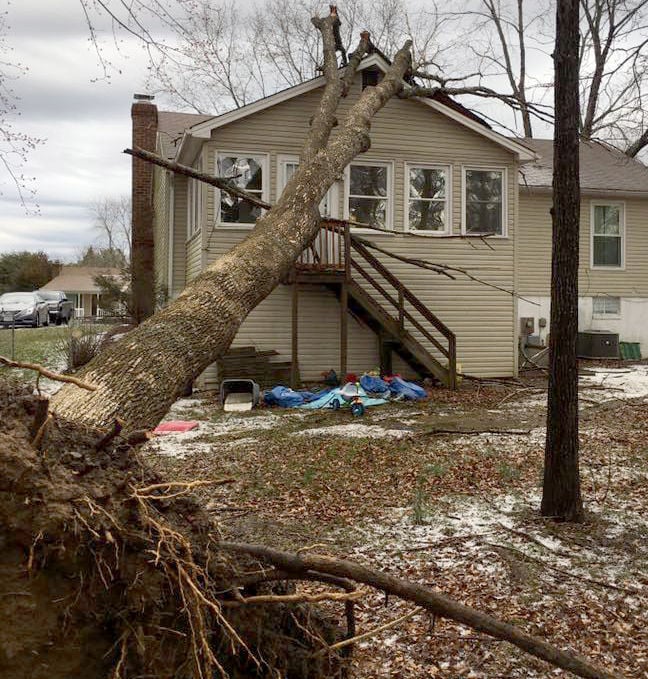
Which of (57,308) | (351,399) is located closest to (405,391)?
(351,399)

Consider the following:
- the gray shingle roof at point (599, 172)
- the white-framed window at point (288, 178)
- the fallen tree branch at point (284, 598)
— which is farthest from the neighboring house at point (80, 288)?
the fallen tree branch at point (284, 598)

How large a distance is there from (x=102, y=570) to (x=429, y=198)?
12.8m

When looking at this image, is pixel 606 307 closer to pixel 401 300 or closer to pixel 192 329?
pixel 401 300

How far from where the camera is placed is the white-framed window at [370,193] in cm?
1331

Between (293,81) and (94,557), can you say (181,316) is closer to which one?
(94,557)

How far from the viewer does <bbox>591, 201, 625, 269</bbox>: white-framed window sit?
18.3 meters

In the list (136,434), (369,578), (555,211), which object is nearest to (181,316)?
(136,434)

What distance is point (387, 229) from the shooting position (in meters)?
12.7

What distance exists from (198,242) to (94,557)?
11928 millimetres

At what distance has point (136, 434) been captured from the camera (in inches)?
79.7

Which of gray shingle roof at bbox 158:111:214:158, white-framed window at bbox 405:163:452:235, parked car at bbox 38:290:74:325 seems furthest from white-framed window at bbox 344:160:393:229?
parked car at bbox 38:290:74:325

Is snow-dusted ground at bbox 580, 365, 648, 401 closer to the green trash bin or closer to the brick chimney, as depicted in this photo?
the green trash bin

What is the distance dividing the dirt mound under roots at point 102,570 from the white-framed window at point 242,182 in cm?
1112

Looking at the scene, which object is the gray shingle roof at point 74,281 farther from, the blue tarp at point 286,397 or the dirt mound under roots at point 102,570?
the dirt mound under roots at point 102,570
